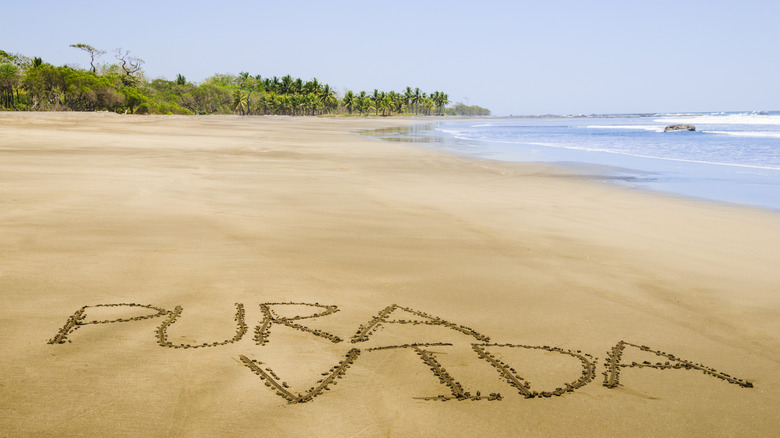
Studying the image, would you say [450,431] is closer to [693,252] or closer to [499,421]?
[499,421]

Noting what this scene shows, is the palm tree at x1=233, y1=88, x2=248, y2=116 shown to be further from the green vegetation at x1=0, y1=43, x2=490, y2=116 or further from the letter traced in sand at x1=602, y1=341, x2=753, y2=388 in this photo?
the letter traced in sand at x1=602, y1=341, x2=753, y2=388

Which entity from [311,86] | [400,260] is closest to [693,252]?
[400,260]

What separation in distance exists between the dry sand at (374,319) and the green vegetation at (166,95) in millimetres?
59661

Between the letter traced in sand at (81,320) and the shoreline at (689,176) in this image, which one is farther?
the shoreline at (689,176)

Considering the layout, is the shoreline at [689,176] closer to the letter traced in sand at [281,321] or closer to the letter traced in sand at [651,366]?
the letter traced in sand at [651,366]

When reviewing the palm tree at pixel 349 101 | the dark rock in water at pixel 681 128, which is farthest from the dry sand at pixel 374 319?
the palm tree at pixel 349 101

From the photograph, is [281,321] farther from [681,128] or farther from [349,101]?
[349,101]

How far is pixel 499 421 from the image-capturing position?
280 centimetres

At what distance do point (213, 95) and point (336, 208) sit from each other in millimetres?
97174

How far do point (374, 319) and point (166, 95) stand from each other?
93.3m

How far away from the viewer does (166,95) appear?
86.9 m

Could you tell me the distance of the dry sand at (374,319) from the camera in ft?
9.26

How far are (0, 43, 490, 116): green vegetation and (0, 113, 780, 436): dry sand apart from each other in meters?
59.7

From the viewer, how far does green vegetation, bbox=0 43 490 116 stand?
188ft
